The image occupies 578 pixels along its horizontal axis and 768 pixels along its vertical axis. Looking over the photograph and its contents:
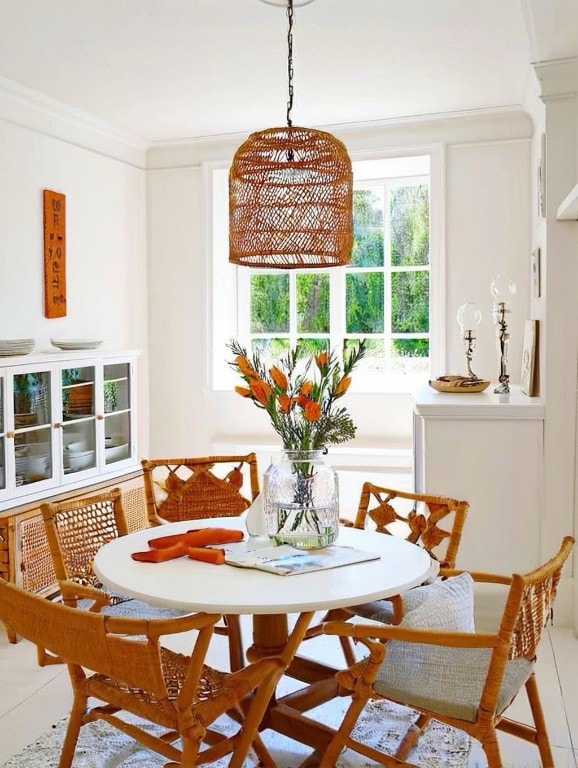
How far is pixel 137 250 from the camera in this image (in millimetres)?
5367

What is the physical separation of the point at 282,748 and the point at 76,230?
329 centimetres

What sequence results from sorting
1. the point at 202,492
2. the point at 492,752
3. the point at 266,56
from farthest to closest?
the point at 266,56
the point at 202,492
the point at 492,752

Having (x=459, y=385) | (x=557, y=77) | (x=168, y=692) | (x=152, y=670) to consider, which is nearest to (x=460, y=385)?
(x=459, y=385)

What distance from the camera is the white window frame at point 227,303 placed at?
4984 millimetres

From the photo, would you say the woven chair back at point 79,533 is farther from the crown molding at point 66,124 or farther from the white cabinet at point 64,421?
the crown molding at point 66,124

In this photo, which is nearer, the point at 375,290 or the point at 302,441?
the point at 302,441

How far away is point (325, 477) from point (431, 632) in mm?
614

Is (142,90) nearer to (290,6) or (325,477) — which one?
(290,6)

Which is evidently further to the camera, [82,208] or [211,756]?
[82,208]

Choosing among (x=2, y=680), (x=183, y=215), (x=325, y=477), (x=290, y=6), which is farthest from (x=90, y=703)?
(x=183, y=215)

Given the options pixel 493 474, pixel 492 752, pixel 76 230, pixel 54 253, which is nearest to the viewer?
pixel 492 752

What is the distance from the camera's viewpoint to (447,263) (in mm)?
4914

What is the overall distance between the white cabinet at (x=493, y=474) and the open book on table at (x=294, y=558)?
1272 mm

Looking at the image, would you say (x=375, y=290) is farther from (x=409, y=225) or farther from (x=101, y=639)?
(x=101, y=639)
